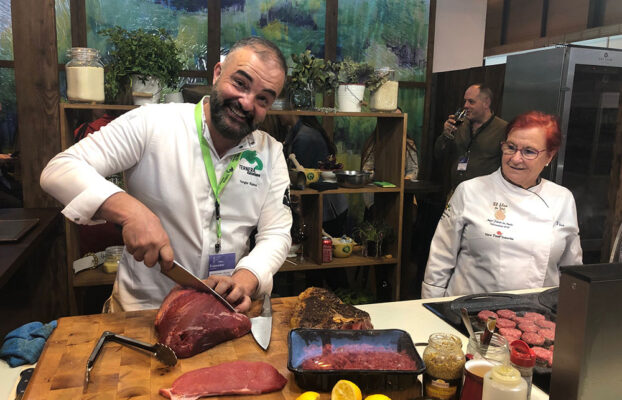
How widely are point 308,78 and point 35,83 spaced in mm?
1683

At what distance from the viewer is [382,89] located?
3.61 metres

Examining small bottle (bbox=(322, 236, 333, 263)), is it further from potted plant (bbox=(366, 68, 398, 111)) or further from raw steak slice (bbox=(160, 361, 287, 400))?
raw steak slice (bbox=(160, 361, 287, 400))

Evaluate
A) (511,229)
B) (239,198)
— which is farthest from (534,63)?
(239,198)

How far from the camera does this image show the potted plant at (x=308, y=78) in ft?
11.2

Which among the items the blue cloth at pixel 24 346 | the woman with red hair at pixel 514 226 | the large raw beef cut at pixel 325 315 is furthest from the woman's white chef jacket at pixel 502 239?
the blue cloth at pixel 24 346

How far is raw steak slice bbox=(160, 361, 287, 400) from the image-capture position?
1.18 meters

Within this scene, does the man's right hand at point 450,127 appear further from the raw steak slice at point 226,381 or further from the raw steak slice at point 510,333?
the raw steak slice at point 226,381

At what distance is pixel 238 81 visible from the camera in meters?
1.84

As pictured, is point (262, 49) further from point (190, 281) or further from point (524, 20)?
point (524, 20)

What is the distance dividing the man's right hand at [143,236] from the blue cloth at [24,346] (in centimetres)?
39

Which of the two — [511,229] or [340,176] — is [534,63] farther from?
[511,229]

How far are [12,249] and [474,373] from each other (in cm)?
194

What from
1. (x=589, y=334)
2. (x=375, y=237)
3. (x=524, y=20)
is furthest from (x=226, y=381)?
(x=524, y=20)

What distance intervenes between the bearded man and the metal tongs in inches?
15.2
